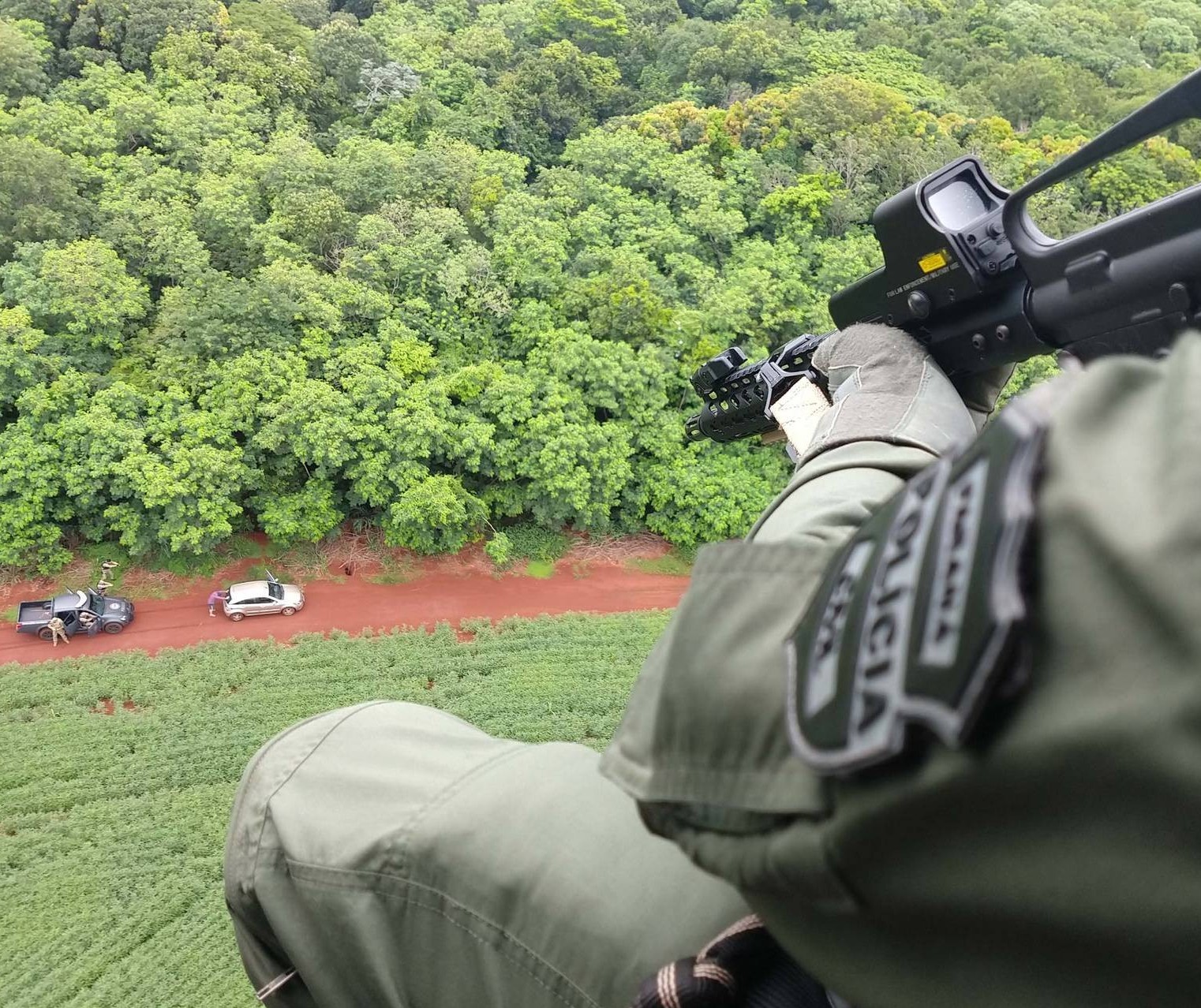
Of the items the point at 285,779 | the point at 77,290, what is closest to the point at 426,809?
the point at 285,779

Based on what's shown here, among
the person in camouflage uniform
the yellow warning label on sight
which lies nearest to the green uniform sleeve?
the person in camouflage uniform

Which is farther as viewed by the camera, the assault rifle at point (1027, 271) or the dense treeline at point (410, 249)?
the dense treeline at point (410, 249)

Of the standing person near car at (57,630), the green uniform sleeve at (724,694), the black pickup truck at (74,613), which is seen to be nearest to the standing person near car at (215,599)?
the black pickup truck at (74,613)

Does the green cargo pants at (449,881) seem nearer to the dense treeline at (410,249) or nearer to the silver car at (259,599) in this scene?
the dense treeline at (410,249)

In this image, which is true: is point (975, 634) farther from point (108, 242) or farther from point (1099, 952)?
point (108, 242)

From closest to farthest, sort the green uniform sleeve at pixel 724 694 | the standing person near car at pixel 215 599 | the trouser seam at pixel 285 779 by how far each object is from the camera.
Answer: the green uniform sleeve at pixel 724 694
the trouser seam at pixel 285 779
the standing person near car at pixel 215 599

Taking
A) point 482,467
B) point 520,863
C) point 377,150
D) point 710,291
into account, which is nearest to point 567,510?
point 482,467
